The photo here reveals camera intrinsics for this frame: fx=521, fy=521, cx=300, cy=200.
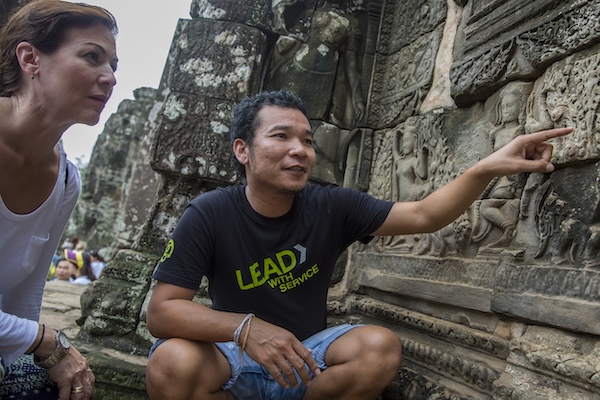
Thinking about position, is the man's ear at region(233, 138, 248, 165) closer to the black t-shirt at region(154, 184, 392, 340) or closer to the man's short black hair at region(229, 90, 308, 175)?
the man's short black hair at region(229, 90, 308, 175)

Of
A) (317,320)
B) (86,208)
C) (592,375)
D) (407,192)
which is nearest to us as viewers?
(592,375)

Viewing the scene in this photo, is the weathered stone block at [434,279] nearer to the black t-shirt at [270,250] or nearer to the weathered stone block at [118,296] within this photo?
the black t-shirt at [270,250]

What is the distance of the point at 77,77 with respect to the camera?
4.85 feet

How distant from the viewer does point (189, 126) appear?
10.9 ft

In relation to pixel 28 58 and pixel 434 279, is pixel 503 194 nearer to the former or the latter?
pixel 434 279

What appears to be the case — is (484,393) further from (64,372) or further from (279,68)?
(279,68)

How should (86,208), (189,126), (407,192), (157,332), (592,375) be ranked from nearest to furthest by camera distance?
(592,375) < (157,332) < (407,192) < (189,126) < (86,208)

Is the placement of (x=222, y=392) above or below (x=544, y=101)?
below

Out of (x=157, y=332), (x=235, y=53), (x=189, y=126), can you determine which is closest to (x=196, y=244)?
(x=157, y=332)

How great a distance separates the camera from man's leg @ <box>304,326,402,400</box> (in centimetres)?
183

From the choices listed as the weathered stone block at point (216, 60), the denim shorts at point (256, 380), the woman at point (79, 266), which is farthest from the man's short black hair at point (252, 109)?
the woman at point (79, 266)

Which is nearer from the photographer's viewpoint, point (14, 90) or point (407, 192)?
point (14, 90)

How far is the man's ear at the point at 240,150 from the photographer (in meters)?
2.23

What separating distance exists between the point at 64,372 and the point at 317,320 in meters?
0.98
